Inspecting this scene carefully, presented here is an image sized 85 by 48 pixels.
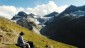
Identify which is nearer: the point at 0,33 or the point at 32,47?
the point at 32,47

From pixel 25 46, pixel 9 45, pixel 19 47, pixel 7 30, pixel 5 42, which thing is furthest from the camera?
pixel 7 30

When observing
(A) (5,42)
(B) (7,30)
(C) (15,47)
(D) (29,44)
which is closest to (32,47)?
(D) (29,44)

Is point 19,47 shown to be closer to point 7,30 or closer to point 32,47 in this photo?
point 32,47

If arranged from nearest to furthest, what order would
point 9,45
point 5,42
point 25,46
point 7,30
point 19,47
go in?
point 25,46 < point 19,47 < point 9,45 < point 5,42 < point 7,30

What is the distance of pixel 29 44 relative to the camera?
1256 inches

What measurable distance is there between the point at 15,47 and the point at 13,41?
5891mm

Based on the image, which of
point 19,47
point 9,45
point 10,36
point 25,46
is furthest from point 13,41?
point 25,46

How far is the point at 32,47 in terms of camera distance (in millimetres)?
32219

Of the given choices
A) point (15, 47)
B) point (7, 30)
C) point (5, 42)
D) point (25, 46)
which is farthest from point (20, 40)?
point (7, 30)

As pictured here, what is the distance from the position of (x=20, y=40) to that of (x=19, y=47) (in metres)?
2.42

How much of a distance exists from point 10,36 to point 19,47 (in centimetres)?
704

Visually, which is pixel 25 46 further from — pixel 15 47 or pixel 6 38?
pixel 6 38

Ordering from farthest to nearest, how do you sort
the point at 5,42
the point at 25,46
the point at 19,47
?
the point at 5,42, the point at 19,47, the point at 25,46

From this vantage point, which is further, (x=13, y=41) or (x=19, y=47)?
(x=13, y=41)
